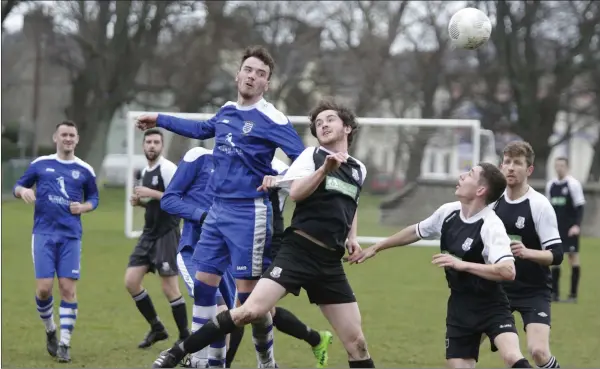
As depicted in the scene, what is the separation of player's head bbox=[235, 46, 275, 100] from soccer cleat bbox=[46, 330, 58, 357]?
322cm

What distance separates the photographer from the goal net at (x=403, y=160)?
22.4m

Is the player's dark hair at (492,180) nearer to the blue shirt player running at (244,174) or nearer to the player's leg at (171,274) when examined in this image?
the blue shirt player running at (244,174)

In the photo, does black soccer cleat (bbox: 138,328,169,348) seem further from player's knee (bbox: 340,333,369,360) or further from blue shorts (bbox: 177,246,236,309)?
player's knee (bbox: 340,333,369,360)

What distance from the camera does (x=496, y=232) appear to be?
21.2ft

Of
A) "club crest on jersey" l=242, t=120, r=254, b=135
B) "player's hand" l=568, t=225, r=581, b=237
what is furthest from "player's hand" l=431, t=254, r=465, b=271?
"player's hand" l=568, t=225, r=581, b=237

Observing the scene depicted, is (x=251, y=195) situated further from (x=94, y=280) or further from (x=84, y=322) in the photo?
(x=94, y=280)

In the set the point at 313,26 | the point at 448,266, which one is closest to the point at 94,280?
the point at 448,266

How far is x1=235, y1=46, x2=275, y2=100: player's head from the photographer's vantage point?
24.2 feet

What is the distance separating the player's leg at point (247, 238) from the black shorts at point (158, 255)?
2897mm

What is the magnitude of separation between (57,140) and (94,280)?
6920mm

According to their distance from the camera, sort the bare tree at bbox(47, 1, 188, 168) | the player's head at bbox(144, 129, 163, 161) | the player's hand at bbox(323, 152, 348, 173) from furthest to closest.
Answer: the bare tree at bbox(47, 1, 188, 168)
the player's head at bbox(144, 129, 163, 161)
the player's hand at bbox(323, 152, 348, 173)

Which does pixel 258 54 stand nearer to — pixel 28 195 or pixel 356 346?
pixel 356 346

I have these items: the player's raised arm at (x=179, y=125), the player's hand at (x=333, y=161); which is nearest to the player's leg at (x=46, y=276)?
the player's raised arm at (x=179, y=125)

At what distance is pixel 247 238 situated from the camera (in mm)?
7238
